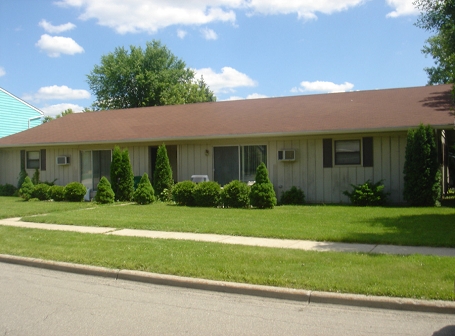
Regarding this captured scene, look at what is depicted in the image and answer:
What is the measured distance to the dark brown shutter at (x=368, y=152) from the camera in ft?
54.3

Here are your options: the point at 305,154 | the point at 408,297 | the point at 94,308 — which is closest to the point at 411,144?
the point at 305,154

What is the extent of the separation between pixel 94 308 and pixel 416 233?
677 centimetres

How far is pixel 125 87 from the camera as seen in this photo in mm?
47969

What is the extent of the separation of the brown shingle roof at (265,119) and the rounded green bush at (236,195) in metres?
2.55

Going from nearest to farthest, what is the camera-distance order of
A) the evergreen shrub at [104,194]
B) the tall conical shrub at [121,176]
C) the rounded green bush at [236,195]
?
the rounded green bush at [236,195] < the evergreen shrub at [104,194] < the tall conical shrub at [121,176]

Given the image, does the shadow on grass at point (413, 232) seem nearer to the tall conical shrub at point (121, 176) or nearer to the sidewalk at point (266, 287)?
the sidewalk at point (266, 287)

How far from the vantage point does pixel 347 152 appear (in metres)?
17.1

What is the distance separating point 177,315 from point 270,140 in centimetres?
1278

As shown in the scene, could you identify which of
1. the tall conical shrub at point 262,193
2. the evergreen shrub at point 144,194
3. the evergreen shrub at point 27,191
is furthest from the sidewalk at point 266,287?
the evergreen shrub at point 27,191

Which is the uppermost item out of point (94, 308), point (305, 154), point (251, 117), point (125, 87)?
point (125, 87)

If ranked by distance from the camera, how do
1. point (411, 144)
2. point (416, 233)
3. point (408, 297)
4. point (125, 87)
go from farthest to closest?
point (125, 87)
point (411, 144)
point (416, 233)
point (408, 297)

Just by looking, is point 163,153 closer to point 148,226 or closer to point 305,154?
point 305,154

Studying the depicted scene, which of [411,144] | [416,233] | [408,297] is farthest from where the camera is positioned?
[411,144]

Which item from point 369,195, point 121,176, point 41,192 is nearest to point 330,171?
point 369,195
